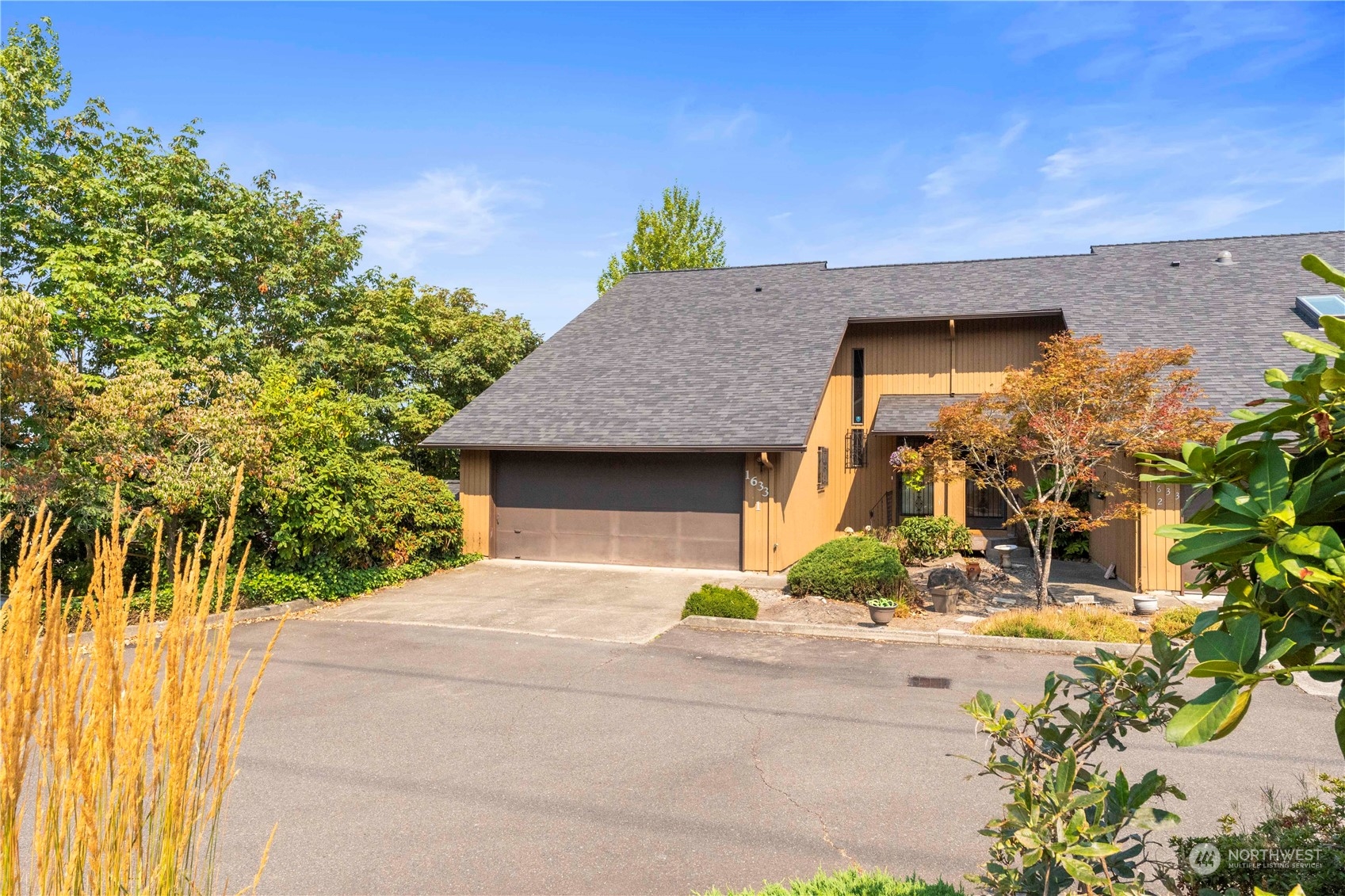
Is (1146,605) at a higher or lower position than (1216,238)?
lower

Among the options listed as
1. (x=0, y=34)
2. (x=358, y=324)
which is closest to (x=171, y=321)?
(x=358, y=324)

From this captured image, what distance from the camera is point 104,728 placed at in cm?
189

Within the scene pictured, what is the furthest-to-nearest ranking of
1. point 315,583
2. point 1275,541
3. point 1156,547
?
1. point 1156,547
2. point 315,583
3. point 1275,541

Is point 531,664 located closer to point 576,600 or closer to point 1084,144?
point 576,600

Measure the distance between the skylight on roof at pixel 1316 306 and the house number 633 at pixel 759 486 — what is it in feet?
36.6

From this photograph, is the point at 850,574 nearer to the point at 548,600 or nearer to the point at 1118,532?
the point at 548,600

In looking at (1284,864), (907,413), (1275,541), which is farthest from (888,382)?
(1275,541)

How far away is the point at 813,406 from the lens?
15.8 meters

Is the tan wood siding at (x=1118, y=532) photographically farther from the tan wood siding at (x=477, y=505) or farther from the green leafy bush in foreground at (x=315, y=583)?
the green leafy bush in foreground at (x=315, y=583)

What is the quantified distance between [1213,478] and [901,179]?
2062 cm

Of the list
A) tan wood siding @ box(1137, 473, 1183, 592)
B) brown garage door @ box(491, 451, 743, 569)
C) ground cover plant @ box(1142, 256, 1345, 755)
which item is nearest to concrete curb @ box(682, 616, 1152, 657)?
tan wood siding @ box(1137, 473, 1183, 592)

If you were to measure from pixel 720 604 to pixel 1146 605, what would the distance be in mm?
6405

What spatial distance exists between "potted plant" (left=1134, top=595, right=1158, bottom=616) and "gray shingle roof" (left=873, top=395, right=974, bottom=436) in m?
6.52

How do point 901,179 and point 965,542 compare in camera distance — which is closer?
point 965,542
